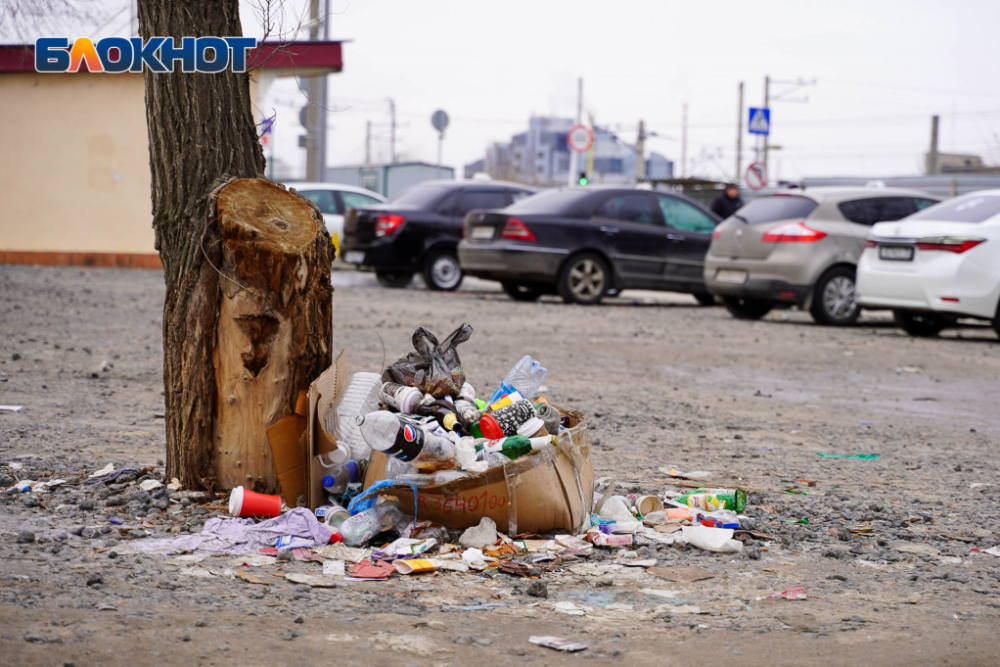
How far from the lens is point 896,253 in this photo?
11602mm

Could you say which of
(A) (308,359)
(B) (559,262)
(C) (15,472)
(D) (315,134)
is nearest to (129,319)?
(B) (559,262)

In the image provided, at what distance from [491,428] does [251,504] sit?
937mm

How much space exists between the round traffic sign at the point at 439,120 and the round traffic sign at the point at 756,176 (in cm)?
1049

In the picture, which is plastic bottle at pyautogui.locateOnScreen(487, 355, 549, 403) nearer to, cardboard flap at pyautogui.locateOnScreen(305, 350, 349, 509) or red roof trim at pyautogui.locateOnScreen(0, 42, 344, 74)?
cardboard flap at pyautogui.locateOnScreen(305, 350, 349, 509)

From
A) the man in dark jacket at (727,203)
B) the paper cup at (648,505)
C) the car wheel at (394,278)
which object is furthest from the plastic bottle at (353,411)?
the man in dark jacket at (727,203)

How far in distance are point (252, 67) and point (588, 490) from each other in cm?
218

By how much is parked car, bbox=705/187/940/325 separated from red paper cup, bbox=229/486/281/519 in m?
9.68

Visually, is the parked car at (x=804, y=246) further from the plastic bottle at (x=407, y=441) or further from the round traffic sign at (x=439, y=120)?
the round traffic sign at (x=439, y=120)

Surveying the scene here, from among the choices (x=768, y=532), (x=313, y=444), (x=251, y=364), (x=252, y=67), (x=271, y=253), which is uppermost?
(x=252, y=67)

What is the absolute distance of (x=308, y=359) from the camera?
4.14 metres

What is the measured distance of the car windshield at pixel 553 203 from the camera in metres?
14.8

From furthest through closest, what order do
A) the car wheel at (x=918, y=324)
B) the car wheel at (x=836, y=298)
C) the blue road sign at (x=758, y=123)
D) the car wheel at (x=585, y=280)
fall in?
the blue road sign at (x=758, y=123), the car wheel at (x=585, y=280), the car wheel at (x=836, y=298), the car wheel at (x=918, y=324)

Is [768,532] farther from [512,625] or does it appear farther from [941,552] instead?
[512,625]

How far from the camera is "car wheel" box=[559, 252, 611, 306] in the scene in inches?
579
